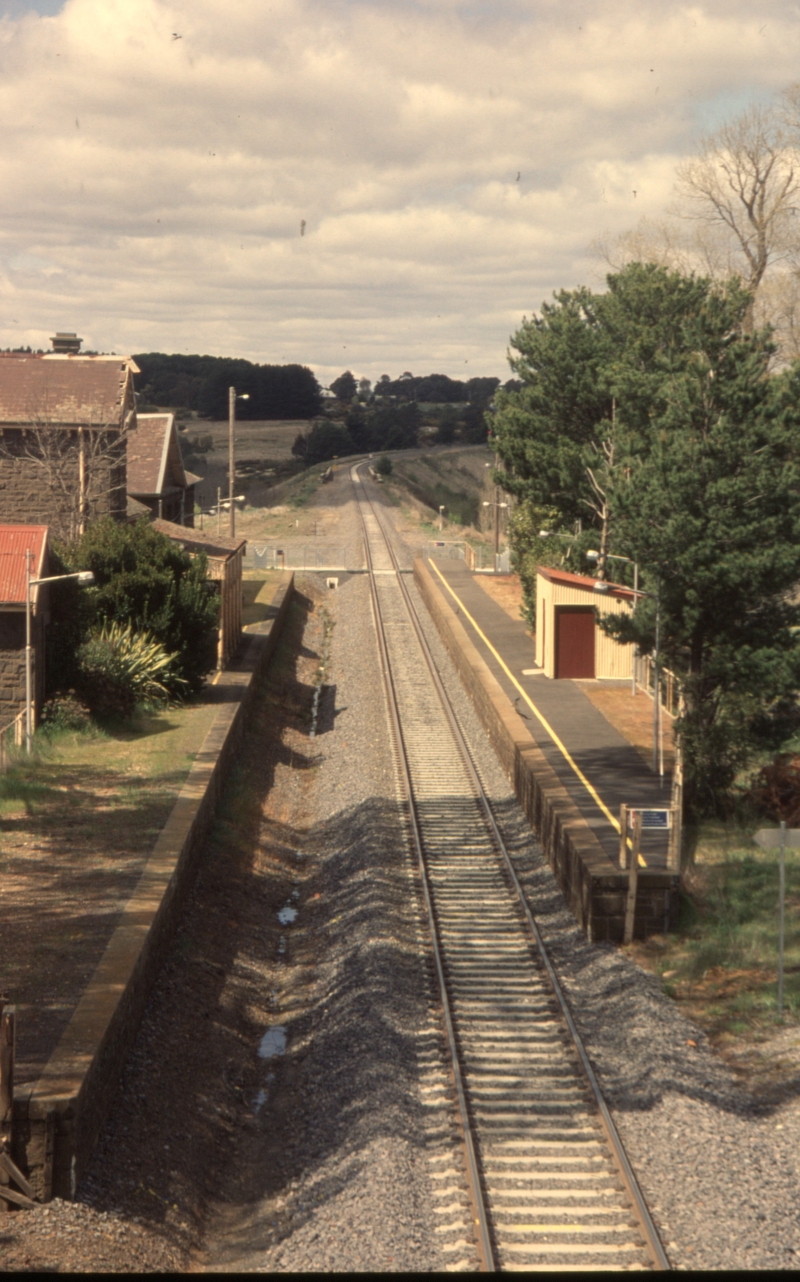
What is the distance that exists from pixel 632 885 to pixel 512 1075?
490 cm

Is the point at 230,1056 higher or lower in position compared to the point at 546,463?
lower

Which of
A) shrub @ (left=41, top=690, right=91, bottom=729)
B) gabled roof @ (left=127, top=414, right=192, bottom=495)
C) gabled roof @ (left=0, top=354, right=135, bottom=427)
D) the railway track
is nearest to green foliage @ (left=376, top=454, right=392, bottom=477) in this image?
gabled roof @ (left=127, top=414, right=192, bottom=495)

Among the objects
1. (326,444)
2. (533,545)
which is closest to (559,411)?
(533,545)

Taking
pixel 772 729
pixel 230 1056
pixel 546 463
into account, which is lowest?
pixel 230 1056

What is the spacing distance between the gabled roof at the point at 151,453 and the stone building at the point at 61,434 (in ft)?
30.4

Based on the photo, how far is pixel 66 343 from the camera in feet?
137

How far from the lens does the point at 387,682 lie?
117 ft

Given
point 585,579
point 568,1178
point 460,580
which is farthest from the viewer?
point 460,580

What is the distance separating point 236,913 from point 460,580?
122 feet

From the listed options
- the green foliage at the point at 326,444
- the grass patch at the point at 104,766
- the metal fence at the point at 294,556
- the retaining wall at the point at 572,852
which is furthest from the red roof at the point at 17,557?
the green foliage at the point at 326,444

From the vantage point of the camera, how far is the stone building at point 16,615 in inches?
947

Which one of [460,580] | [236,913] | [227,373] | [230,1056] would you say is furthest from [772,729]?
[227,373]

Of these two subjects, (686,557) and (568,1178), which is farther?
(686,557)

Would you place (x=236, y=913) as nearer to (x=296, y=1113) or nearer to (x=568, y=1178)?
(x=296, y=1113)
